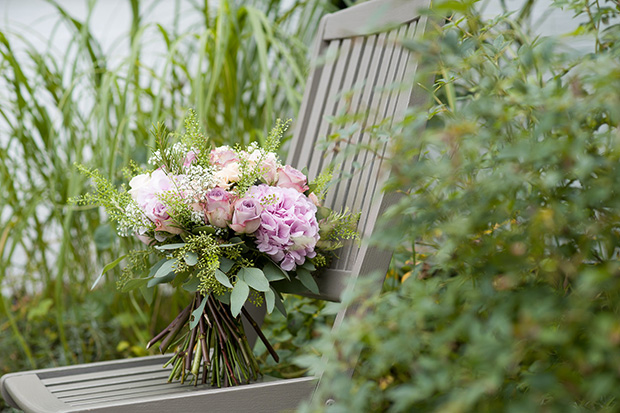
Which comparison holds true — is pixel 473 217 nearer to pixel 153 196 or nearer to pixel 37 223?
pixel 153 196

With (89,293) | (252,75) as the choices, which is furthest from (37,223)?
(252,75)

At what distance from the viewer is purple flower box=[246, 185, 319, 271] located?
3.38ft

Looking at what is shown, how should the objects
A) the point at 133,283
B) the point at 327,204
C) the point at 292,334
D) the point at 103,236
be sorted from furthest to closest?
the point at 103,236, the point at 292,334, the point at 327,204, the point at 133,283

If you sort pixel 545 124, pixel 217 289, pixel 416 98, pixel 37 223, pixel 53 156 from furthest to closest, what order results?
pixel 37 223 < pixel 53 156 < pixel 416 98 < pixel 217 289 < pixel 545 124

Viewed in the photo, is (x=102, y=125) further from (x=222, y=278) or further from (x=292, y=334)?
(x=222, y=278)

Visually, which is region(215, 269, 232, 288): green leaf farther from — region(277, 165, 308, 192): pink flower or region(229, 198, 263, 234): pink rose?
region(277, 165, 308, 192): pink flower

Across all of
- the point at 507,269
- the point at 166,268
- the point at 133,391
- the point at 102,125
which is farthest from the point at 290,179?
the point at 102,125

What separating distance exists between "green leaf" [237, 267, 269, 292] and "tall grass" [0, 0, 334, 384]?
73 cm

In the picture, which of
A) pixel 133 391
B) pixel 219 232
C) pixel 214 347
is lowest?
pixel 133 391

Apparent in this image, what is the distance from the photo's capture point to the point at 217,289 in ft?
3.35

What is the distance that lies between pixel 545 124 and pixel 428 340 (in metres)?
0.23

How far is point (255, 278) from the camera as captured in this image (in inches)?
40.1

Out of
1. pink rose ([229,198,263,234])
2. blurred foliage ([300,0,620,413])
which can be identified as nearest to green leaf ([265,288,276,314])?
pink rose ([229,198,263,234])

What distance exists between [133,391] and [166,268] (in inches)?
10.3
